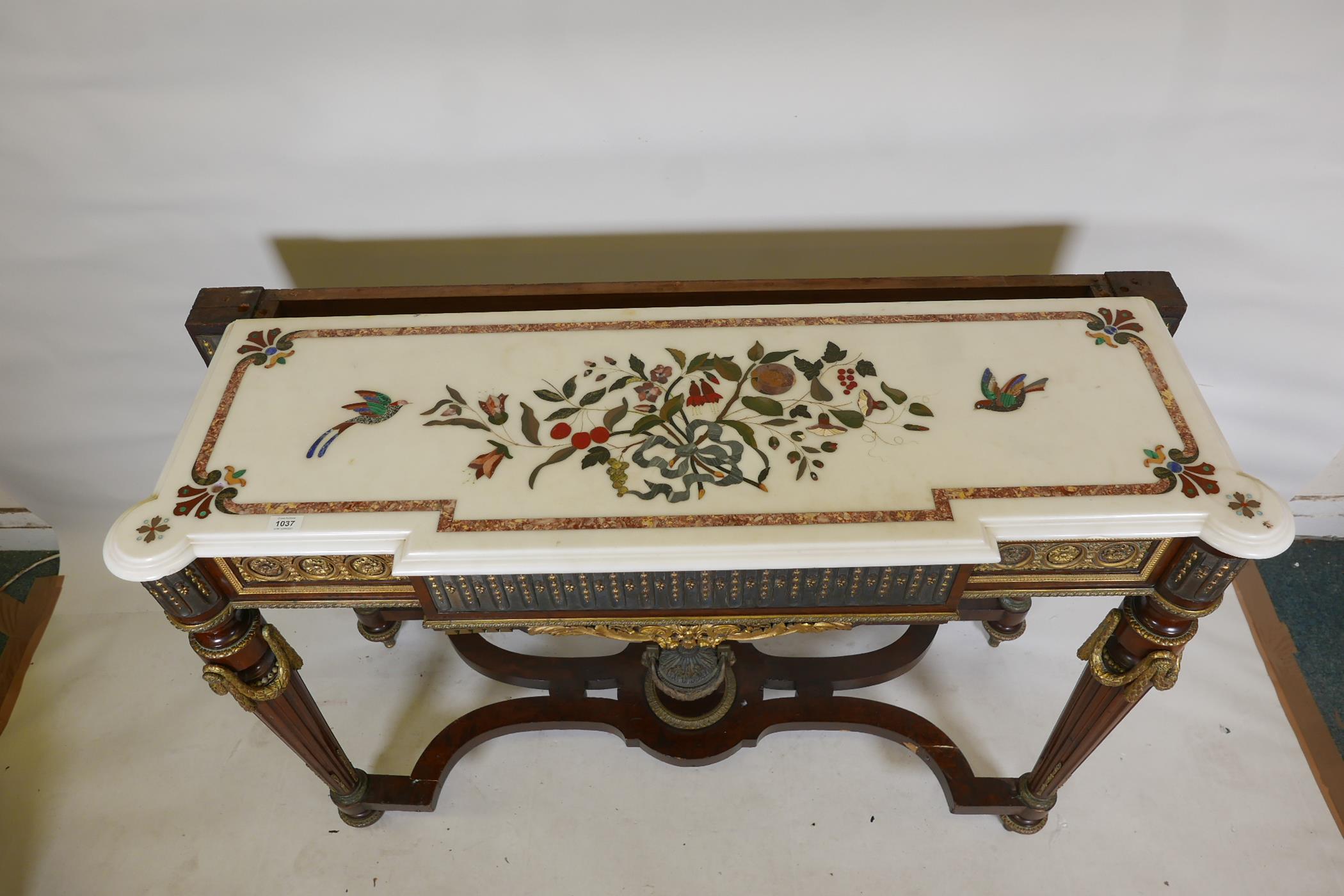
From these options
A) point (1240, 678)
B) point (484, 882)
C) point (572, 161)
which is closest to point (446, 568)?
point (572, 161)

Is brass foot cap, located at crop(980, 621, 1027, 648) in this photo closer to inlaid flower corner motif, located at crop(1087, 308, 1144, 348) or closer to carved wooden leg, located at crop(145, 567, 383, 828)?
inlaid flower corner motif, located at crop(1087, 308, 1144, 348)

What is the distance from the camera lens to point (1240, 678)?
1935 mm

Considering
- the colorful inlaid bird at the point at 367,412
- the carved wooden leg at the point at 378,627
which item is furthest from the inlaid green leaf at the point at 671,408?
the carved wooden leg at the point at 378,627

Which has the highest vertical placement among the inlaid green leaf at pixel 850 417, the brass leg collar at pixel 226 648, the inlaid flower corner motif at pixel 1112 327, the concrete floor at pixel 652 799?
the inlaid flower corner motif at pixel 1112 327

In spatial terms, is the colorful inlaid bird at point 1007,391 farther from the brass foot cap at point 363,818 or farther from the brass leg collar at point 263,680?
the brass foot cap at point 363,818

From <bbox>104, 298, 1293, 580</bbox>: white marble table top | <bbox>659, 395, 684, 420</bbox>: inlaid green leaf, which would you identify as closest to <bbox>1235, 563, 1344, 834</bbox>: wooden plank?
<bbox>104, 298, 1293, 580</bbox>: white marble table top

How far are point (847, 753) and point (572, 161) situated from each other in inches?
50.8

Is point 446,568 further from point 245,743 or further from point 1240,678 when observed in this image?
point 1240,678

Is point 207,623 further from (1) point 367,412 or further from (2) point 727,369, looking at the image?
(2) point 727,369

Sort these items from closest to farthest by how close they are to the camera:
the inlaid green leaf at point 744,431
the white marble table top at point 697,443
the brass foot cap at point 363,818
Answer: the white marble table top at point 697,443 < the inlaid green leaf at point 744,431 < the brass foot cap at point 363,818

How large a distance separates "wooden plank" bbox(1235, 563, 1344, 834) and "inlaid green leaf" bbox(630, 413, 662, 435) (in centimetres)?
158

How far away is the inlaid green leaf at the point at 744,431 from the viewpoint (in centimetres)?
122

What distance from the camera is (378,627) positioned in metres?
2.00

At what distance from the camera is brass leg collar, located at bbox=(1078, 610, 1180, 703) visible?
1.24 m
